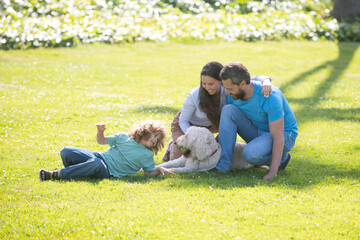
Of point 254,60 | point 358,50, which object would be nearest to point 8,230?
point 254,60

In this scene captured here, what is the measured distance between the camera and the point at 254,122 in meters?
6.16

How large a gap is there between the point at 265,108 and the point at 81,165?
8.12 ft

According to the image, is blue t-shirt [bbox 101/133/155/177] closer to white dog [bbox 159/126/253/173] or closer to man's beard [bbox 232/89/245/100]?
white dog [bbox 159/126/253/173]

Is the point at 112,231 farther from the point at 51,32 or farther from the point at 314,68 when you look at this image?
the point at 51,32

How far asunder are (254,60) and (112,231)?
38.0 feet

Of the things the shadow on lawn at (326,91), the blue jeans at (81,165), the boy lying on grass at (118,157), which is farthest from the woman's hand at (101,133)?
the shadow on lawn at (326,91)

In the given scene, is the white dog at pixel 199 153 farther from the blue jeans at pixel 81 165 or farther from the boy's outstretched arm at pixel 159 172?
the blue jeans at pixel 81 165

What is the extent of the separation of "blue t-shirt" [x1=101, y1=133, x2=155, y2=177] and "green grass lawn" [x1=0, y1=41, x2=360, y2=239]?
0.18 m

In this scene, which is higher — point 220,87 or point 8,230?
point 220,87

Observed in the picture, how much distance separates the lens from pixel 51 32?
15984mm

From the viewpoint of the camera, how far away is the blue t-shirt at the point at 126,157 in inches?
228

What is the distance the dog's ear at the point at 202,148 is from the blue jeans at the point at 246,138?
294 mm

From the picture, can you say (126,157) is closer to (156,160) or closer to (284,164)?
(156,160)

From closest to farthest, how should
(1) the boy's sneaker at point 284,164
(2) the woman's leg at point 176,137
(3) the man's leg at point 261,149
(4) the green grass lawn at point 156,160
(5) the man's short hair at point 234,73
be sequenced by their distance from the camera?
1. (4) the green grass lawn at point 156,160
2. (5) the man's short hair at point 234,73
3. (3) the man's leg at point 261,149
4. (1) the boy's sneaker at point 284,164
5. (2) the woman's leg at point 176,137
